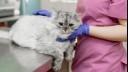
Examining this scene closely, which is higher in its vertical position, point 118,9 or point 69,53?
point 118,9

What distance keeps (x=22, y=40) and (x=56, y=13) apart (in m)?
0.18

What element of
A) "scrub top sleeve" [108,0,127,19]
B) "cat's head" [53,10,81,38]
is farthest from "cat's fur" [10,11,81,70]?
"scrub top sleeve" [108,0,127,19]

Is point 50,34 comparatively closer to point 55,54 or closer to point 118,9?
point 55,54

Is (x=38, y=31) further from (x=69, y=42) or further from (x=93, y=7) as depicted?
(x=93, y=7)

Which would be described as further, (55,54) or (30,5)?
(30,5)

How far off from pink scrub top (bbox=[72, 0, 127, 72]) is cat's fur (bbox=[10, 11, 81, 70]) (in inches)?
3.2

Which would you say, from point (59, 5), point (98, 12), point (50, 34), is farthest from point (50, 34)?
point (59, 5)

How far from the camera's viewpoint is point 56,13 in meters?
0.90

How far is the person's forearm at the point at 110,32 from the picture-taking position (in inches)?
34.9

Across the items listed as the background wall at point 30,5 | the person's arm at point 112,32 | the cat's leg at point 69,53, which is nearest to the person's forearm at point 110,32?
the person's arm at point 112,32

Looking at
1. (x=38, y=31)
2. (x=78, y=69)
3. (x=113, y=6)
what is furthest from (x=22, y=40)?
(x=113, y=6)

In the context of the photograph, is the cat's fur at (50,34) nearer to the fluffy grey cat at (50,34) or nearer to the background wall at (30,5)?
the fluffy grey cat at (50,34)

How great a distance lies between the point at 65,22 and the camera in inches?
34.4

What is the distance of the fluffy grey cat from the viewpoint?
84 centimetres
